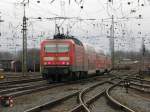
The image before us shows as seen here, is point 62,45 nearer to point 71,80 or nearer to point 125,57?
point 71,80

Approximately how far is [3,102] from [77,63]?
1852cm

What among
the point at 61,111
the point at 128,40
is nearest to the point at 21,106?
the point at 61,111

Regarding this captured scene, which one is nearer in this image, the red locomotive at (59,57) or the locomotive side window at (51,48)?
the red locomotive at (59,57)

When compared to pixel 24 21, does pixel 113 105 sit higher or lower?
lower

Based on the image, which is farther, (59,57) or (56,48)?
(56,48)

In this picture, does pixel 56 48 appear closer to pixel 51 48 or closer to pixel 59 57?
pixel 51 48

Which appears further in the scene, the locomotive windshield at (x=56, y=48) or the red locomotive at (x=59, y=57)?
the locomotive windshield at (x=56, y=48)

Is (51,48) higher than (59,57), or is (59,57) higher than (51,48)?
(51,48)

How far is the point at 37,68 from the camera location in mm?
79562

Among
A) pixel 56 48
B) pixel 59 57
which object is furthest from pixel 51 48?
pixel 59 57

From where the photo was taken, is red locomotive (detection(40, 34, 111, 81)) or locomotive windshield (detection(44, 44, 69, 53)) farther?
locomotive windshield (detection(44, 44, 69, 53))

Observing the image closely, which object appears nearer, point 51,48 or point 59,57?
point 59,57

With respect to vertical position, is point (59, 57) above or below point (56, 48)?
below

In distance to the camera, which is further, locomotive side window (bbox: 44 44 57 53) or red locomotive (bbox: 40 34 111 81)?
locomotive side window (bbox: 44 44 57 53)
